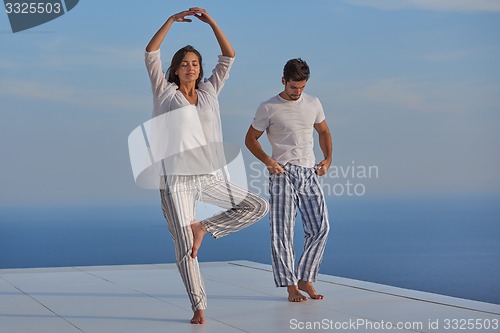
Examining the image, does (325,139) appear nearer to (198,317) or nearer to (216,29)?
(216,29)

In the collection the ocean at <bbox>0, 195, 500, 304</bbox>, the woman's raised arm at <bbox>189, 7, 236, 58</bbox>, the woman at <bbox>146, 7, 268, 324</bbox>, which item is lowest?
the ocean at <bbox>0, 195, 500, 304</bbox>

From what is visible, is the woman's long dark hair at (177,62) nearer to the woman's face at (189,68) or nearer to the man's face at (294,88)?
the woman's face at (189,68)

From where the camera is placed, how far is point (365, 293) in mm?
5328

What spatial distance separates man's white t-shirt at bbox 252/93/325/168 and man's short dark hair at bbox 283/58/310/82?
18 cm

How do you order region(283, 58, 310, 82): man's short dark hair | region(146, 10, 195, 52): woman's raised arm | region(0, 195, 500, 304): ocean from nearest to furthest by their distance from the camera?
region(146, 10, 195, 52): woman's raised arm < region(283, 58, 310, 82): man's short dark hair < region(0, 195, 500, 304): ocean

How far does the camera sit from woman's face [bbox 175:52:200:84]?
4352 millimetres

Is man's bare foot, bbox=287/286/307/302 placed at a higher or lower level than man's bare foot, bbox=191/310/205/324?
higher

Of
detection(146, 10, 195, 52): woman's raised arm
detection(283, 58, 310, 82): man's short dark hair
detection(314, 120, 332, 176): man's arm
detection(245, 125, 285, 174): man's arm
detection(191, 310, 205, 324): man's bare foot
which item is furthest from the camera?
detection(314, 120, 332, 176): man's arm

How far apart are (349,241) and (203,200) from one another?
1081 cm

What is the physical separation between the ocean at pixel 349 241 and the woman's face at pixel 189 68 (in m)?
5.89

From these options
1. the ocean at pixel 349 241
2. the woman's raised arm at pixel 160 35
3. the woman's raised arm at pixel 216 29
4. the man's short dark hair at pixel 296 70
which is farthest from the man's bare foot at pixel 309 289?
the ocean at pixel 349 241

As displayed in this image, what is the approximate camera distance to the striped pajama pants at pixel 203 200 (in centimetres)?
434

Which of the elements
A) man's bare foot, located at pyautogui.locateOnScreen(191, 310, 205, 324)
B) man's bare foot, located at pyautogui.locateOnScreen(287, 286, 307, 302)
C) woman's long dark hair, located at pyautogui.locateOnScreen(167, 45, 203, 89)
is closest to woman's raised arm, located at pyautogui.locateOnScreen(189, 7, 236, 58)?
woman's long dark hair, located at pyautogui.locateOnScreen(167, 45, 203, 89)

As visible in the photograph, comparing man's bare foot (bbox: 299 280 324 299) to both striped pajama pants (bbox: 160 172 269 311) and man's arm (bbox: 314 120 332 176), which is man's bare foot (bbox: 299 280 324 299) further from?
striped pajama pants (bbox: 160 172 269 311)
